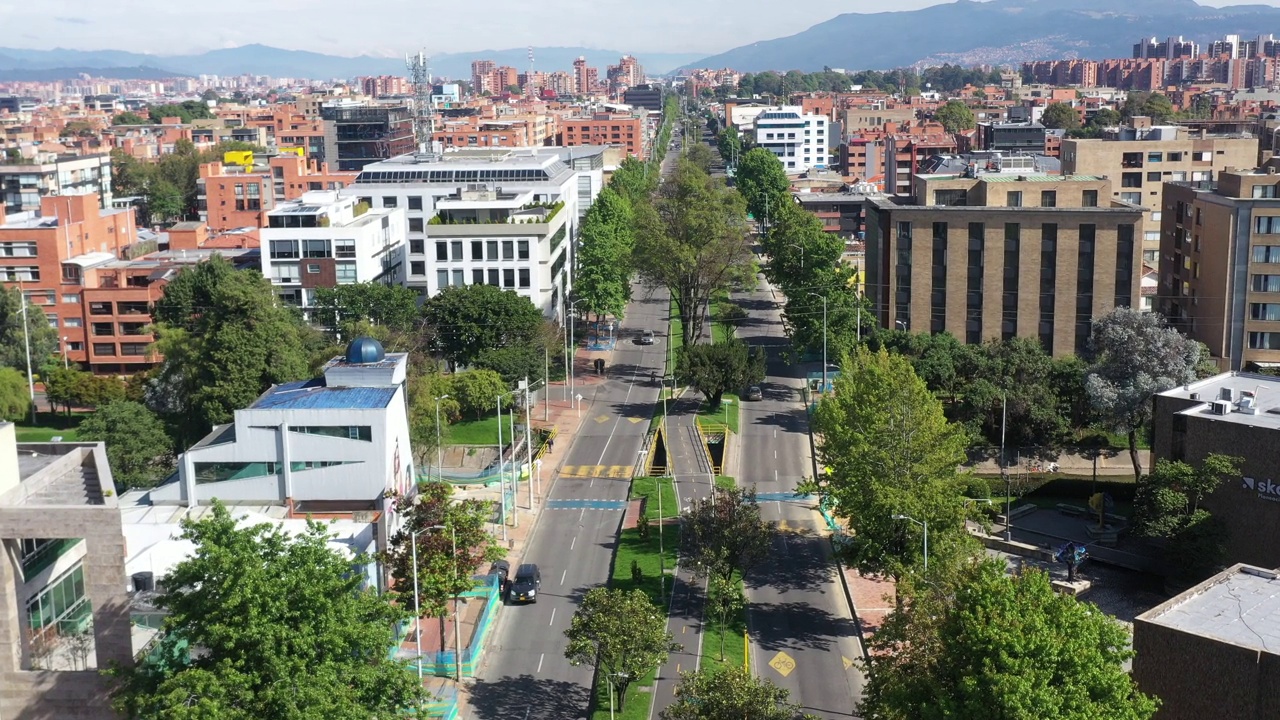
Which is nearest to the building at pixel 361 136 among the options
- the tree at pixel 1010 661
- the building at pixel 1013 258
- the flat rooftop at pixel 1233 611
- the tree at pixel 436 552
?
the building at pixel 1013 258

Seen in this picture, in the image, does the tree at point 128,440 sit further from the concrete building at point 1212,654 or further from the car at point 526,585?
the concrete building at point 1212,654

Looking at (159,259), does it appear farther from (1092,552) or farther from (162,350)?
(1092,552)

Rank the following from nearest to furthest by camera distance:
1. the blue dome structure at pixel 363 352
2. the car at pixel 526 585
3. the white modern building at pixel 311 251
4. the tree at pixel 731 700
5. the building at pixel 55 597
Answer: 1. the building at pixel 55 597
2. the tree at pixel 731 700
3. the car at pixel 526 585
4. the blue dome structure at pixel 363 352
5. the white modern building at pixel 311 251

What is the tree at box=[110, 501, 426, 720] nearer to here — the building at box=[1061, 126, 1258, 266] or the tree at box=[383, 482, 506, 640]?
the tree at box=[383, 482, 506, 640]

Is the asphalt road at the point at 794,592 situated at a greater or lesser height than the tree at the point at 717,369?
lesser

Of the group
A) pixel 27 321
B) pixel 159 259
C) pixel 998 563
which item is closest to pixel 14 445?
pixel 998 563
